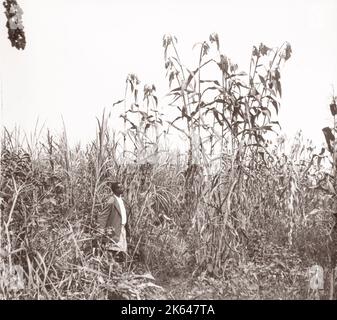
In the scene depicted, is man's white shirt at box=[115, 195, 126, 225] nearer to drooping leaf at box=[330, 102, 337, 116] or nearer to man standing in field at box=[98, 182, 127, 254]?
man standing in field at box=[98, 182, 127, 254]

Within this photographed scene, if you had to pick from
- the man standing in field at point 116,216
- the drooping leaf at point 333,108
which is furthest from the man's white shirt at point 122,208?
the drooping leaf at point 333,108

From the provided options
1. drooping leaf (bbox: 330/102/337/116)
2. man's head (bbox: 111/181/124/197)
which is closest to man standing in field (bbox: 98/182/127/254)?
man's head (bbox: 111/181/124/197)

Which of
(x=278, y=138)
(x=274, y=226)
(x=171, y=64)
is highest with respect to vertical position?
(x=171, y=64)

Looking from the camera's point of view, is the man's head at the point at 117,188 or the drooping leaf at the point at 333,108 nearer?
the drooping leaf at the point at 333,108

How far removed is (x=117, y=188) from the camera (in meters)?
5.15

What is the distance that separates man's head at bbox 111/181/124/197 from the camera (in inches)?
202

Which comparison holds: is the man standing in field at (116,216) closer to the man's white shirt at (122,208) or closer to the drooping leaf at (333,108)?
the man's white shirt at (122,208)

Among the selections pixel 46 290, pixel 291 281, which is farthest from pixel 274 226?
pixel 46 290

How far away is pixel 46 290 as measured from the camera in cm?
398

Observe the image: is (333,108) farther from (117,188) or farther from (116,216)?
(116,216)

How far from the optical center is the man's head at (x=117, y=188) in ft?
16.8

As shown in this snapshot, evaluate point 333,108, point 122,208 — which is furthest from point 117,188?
point 333,108
